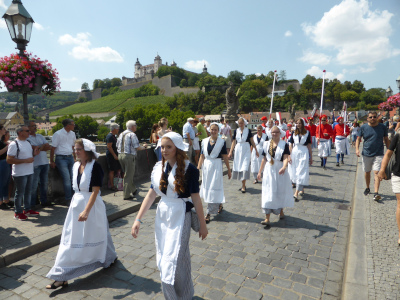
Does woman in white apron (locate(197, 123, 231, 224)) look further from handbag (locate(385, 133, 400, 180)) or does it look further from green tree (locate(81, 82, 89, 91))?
green tree (locate(81, 82, 89, 91))

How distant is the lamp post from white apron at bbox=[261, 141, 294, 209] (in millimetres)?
5499

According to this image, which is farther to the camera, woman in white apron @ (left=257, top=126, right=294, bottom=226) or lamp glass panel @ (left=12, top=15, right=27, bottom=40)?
lamp glass panel @ (left=12, top=15, right=27, bottom=40)

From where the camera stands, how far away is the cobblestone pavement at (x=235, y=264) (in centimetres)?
343

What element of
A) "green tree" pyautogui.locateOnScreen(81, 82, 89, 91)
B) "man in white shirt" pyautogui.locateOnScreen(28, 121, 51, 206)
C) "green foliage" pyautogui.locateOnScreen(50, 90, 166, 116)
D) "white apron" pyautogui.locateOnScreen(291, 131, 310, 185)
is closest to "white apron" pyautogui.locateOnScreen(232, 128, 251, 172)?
"white apron" pyautogui.locateOnScreen(291, 131, 310, 185)

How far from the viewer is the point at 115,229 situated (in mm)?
5480

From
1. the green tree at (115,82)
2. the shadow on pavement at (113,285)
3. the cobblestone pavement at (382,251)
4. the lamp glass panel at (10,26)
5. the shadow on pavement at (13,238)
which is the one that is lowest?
the shadow on pavement at (113,285)

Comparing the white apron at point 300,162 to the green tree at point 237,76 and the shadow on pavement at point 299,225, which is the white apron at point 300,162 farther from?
the green tree at point 237,76

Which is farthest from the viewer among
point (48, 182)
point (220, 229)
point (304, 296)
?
point (48, 182)

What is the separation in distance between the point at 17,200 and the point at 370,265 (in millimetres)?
6099

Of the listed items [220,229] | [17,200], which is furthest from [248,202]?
[17,200]

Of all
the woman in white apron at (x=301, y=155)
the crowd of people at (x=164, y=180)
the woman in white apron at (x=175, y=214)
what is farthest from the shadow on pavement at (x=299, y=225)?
the woman in white apron at (x=175, y=214)

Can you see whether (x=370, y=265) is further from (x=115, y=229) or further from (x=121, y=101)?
(x=121, y=101)

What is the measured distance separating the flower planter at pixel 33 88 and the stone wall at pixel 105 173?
1.81 meters

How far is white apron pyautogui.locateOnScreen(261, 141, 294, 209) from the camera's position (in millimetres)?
5562
